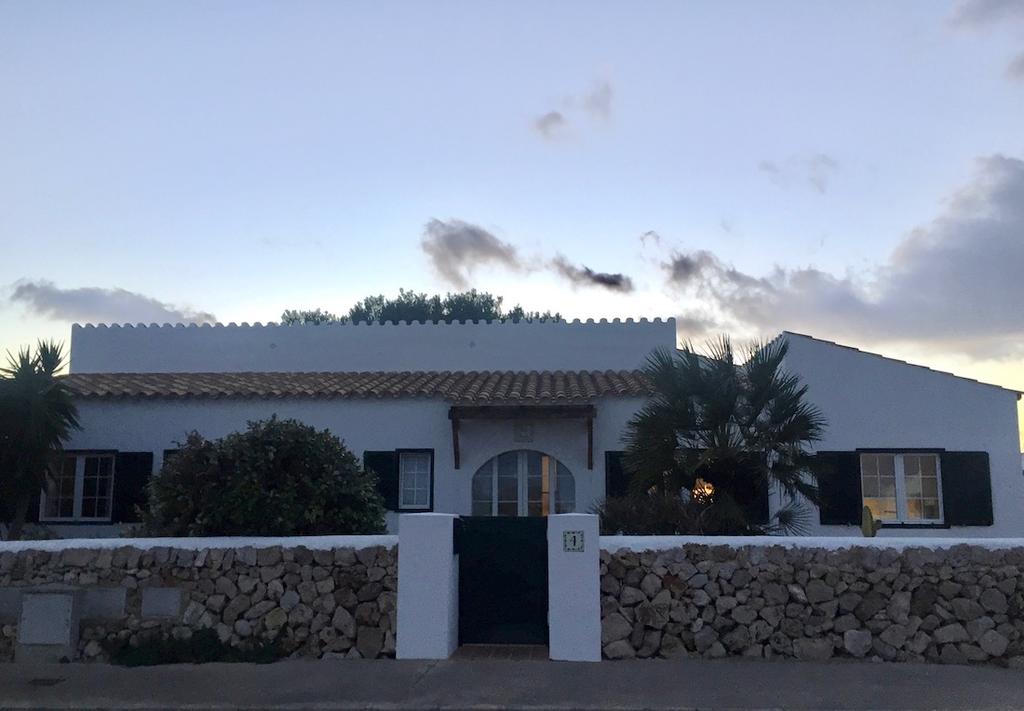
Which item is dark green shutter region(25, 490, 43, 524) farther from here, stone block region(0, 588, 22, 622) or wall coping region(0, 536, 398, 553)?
wall coping region(0, 536, 398, 553)

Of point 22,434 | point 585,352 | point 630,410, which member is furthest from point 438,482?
point 22,434

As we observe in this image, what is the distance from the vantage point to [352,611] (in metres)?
10.5

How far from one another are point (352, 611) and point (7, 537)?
901cm

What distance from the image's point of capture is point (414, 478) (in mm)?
17047

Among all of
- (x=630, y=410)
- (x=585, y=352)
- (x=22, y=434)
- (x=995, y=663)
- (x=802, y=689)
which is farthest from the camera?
(x=585, y=352)

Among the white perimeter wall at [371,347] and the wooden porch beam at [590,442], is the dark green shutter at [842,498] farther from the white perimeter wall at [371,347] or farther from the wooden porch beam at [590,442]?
the white perimeter wall at [371,347]

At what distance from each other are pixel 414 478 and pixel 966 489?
9.28 m

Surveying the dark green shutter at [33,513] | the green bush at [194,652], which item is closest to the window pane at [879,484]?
the green bush at [194,652]

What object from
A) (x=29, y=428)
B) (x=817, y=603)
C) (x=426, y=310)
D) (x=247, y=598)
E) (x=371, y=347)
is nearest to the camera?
(x=817, y=603)

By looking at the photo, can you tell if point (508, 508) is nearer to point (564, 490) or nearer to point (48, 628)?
point (564, 490)

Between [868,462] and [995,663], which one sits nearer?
[995,663]

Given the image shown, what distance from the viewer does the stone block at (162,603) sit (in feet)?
34.7

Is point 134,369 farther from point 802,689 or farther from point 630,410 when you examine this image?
point 802,689

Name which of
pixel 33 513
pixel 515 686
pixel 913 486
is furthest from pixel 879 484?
pixel 33 513
